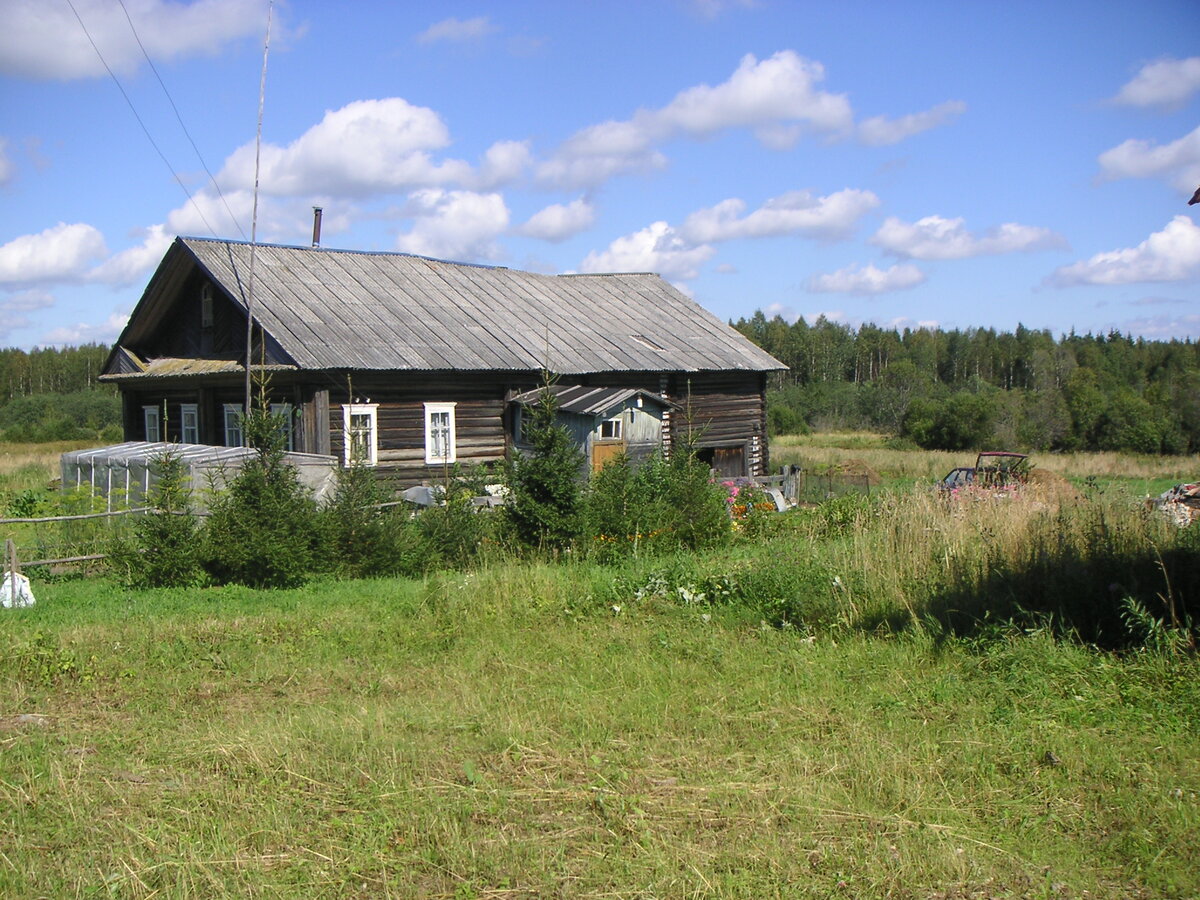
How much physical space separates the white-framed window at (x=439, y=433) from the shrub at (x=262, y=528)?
954cm

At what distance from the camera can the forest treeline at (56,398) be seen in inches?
2296

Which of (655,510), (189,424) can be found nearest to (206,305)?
(189,424)

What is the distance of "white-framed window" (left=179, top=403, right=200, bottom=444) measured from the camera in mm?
23969

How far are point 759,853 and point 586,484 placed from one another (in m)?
9.54

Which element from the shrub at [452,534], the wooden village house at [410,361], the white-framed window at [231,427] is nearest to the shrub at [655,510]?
the shrub at [452,534]

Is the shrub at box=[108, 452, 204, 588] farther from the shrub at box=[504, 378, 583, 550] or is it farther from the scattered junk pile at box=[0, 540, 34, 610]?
the shrub at box=[504, 378, 583, 550]

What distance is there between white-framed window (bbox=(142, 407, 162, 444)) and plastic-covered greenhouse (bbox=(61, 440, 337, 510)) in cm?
608

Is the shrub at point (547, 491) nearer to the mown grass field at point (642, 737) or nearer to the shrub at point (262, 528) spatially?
the shrub at point (262, 528)

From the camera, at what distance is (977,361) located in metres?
109

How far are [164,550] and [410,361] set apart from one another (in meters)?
10.2

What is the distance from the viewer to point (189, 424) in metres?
24.4

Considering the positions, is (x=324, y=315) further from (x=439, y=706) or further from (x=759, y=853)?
(x=759, y=853)

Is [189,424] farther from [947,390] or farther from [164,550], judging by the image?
[947,390]

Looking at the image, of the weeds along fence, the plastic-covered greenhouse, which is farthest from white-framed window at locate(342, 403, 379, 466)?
the weeds along fence
